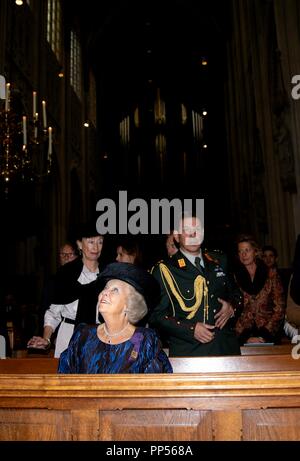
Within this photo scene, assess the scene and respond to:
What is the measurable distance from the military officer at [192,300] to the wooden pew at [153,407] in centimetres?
131

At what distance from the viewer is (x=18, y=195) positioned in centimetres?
777

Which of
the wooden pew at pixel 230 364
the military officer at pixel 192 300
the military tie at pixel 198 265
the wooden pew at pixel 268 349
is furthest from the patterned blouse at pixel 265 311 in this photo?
the wooden pew at pixel 230 364

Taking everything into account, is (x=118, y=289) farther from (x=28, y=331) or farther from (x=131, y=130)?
(x=131, y=130)

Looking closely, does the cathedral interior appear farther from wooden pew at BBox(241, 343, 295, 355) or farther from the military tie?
wooden pew at BBox(241, 343, 295, 355)

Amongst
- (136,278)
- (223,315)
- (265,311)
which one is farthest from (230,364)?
(265,311)

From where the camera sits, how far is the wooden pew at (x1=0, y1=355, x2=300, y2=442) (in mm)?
1711

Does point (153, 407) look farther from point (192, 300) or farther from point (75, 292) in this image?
point (75, 292)

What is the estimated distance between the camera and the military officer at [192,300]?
10.2 ft

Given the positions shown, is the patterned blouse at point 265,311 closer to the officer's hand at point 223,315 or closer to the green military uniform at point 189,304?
the green military uniform at point 189,304

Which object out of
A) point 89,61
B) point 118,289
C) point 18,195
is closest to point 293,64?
point 18,195

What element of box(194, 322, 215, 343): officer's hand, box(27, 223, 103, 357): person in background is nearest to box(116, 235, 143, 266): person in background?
box(27, 223, 103, 357): person in background

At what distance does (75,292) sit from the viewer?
11.4 ft

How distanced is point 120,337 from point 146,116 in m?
20.4

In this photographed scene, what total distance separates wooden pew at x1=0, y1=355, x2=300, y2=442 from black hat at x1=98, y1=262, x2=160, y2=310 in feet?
2.24
